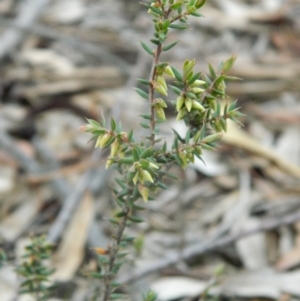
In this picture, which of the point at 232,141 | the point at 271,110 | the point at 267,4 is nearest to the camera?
the point at 232,141

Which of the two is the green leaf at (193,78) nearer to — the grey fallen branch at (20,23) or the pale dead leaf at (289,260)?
the pale dead leaf at (289,260)

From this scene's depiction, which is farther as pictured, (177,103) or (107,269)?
(107,269)

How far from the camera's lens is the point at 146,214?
167cm

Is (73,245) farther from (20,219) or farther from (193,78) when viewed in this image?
(193,78)

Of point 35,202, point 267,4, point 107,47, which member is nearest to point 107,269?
point 35,202

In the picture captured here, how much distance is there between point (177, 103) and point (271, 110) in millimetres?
1405

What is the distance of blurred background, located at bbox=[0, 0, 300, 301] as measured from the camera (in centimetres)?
146

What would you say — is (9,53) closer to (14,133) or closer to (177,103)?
(14,133)

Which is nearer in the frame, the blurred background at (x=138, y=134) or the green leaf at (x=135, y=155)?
the green leaf at (x=135, y=155)

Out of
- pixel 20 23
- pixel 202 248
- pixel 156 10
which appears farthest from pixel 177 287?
pixel 20 23

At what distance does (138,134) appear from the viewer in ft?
5.86

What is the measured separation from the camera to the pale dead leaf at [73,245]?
148 centimetres

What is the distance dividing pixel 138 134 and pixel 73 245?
0.40 meters

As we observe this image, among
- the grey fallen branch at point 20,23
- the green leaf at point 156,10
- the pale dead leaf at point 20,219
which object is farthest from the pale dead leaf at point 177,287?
the grey fallen branch at point 20,23
